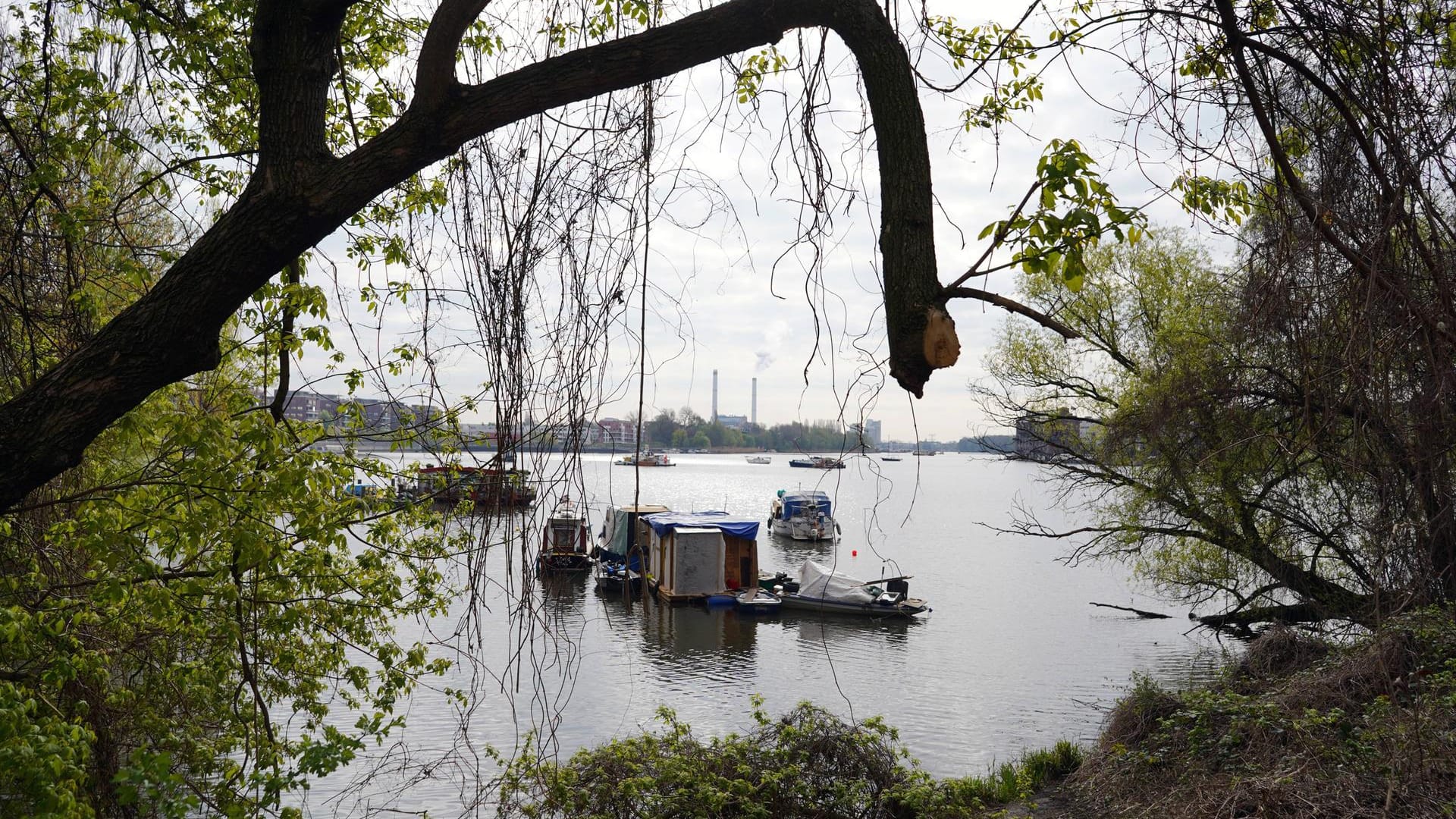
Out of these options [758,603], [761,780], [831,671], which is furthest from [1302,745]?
[758,603]

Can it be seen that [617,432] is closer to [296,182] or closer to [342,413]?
[296,182]

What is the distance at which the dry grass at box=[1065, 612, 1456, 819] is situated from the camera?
5.22 m

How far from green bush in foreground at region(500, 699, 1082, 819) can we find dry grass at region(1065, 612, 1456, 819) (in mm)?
1591

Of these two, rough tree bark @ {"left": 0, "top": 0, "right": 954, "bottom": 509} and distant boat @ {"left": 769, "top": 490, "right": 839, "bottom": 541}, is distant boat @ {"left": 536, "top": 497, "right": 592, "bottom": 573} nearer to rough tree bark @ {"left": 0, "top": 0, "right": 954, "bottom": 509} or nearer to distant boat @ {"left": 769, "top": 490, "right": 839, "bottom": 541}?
rough tree bark @ {"left": 0, "top": 0, "right": 954, "bottom": 509}

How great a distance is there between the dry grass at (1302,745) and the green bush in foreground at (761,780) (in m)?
1.59

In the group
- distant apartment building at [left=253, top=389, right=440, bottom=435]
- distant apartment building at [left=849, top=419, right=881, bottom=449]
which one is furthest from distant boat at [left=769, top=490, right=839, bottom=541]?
distant apartment building at [left=849, top=419, right=881, bottom=449]

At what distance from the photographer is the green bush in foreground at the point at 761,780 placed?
27.0 feet

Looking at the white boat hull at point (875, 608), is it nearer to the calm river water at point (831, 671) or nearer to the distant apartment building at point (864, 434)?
the calm river water at point (831, 671)

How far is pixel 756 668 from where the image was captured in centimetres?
1894

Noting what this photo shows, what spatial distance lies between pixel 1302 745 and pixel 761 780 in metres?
4.33

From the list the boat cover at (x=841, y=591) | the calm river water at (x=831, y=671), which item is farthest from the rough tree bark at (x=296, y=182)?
the boat cover at (x=841, y=591)

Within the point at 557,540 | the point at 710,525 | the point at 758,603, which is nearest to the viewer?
the point at 557,540

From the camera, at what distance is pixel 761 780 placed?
8773 mm

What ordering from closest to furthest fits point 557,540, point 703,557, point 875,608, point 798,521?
point 557,540, point 875,608, point 703,557, point 798,521
